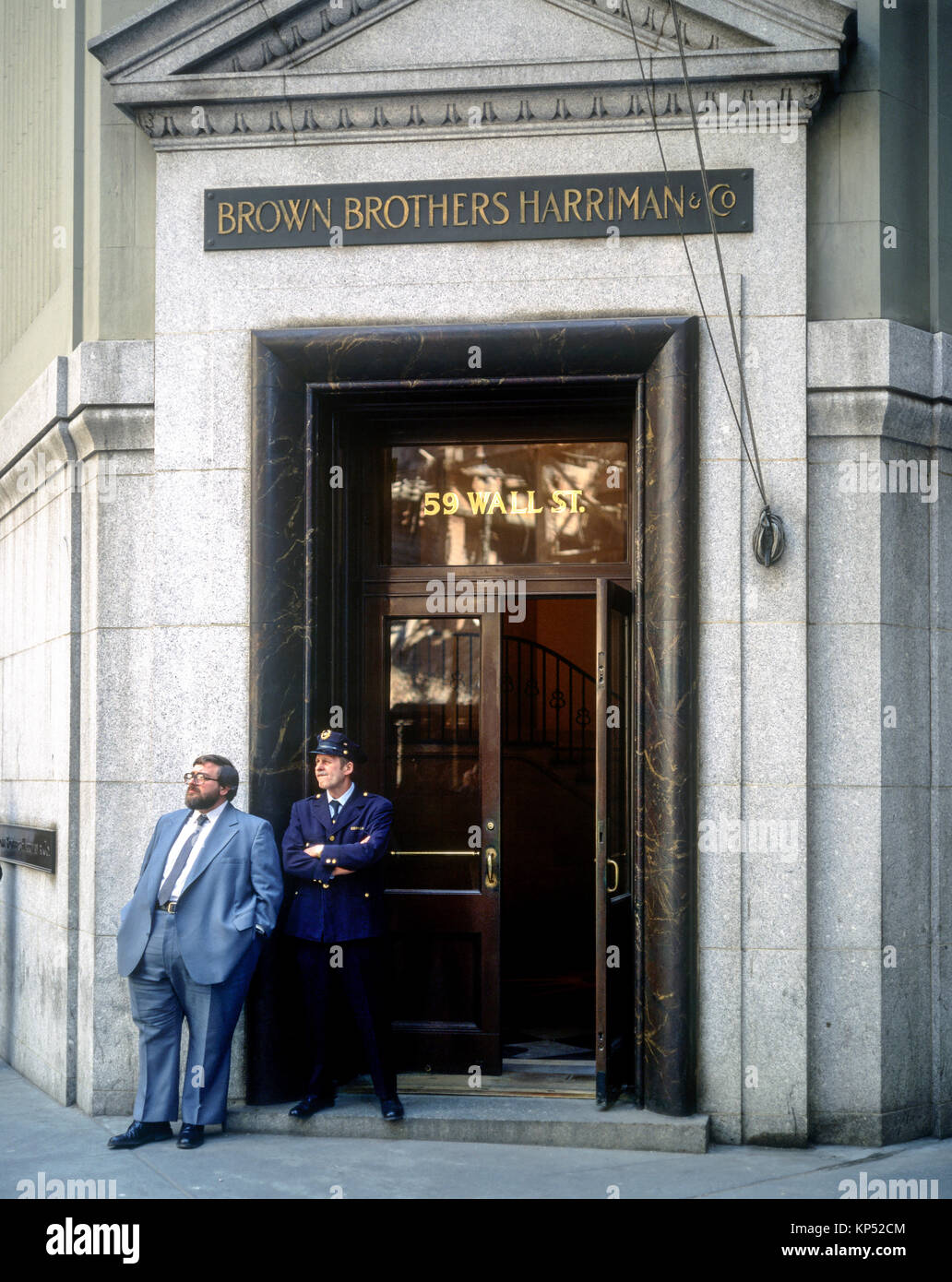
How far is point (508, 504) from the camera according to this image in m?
8.09

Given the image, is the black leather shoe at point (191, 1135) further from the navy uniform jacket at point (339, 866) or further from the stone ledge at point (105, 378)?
the stone ledge at point (105, 378)

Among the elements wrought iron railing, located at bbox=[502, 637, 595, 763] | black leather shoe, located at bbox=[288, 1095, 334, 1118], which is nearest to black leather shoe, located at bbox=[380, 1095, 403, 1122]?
black leather shoe, located at bbox=[288, 1095, 334, 1118]

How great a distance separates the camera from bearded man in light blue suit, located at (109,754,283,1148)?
23.0ft

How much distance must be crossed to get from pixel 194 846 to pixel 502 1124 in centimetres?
212

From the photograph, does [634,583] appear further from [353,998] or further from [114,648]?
[114,648]

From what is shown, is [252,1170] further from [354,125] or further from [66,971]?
[354,125]

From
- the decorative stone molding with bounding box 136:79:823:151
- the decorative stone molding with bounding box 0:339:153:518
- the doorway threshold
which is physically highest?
the decorative stone molding with bounding box 136:79:823:151

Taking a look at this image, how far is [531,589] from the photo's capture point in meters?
8.02

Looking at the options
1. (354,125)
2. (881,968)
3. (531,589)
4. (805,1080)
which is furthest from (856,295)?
(805,1080)

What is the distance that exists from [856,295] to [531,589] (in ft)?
7.83

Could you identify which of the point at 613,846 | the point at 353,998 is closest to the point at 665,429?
the point at 613,846

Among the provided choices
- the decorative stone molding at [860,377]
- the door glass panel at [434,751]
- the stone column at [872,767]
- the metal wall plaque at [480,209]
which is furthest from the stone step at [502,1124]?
the metal wall plaque at [480,209]

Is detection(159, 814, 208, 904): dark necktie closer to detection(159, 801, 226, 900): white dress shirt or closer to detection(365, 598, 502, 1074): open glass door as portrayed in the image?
detection(159, 801, 226, 900): white dress shirt

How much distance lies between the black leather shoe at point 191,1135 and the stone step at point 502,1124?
29 cm
